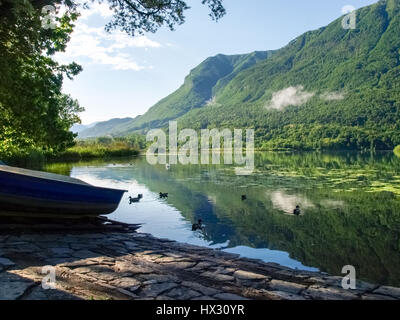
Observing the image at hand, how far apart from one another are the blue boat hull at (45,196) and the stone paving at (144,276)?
100cm

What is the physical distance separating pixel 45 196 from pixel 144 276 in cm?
483

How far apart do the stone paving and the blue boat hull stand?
100cm

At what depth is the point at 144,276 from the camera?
6.16m

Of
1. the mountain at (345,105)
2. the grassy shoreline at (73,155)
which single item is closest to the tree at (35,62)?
the grassy shoreline at (73,155)

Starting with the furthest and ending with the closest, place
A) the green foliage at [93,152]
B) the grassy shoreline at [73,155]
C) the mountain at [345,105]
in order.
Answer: the mountain at [345,105] → the green foliage at [93,152] → the grassy shoreline at [73,155]

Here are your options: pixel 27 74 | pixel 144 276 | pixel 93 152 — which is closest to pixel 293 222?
pixel 144 276

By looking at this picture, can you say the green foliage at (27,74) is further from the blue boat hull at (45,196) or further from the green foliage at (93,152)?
the green foliage at (93,152)

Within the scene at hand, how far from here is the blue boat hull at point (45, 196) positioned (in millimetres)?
8969

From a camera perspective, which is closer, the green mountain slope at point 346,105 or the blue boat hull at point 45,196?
the blue boat hull at point 45,196

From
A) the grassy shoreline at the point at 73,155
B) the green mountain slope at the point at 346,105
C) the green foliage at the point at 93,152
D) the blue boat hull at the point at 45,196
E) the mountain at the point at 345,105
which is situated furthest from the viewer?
the green mountain slope at the point at 346,105

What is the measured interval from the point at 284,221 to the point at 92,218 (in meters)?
8.20

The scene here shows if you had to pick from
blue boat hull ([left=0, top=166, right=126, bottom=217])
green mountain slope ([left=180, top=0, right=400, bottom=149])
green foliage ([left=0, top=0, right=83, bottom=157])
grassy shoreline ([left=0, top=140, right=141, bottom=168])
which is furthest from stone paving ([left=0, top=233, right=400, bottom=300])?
green mountain slope ([left=180, top=0, right=400, bottom=149])

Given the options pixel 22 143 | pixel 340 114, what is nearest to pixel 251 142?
pixel 340 114
